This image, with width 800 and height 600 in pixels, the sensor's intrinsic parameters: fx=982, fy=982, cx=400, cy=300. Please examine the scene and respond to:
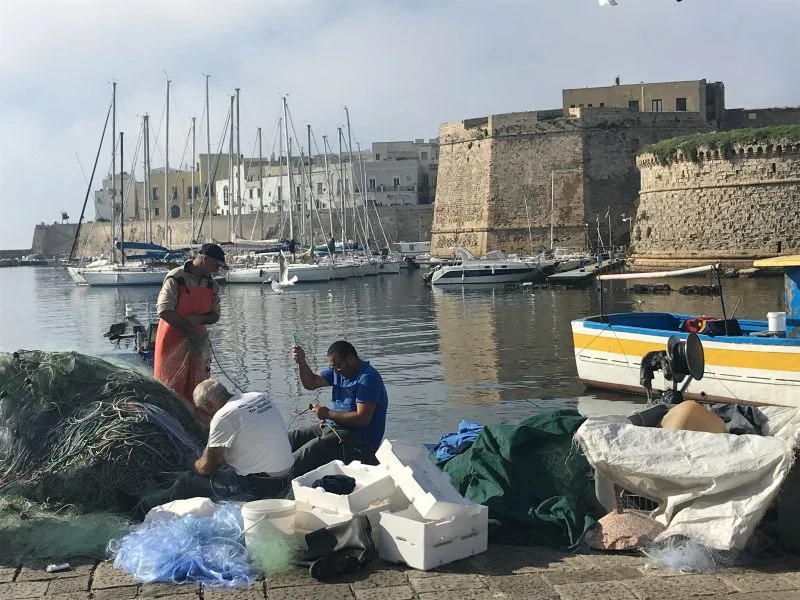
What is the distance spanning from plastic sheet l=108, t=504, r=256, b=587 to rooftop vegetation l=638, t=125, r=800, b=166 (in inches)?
1312

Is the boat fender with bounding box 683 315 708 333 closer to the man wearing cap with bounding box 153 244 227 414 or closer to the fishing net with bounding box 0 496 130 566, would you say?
the man wearing cap with bounding box 153 244 227 414

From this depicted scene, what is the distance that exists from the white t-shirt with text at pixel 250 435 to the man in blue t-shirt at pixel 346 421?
0.58m

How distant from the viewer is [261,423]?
5.25 meters

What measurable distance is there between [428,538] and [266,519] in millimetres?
767

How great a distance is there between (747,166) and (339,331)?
62.0ft

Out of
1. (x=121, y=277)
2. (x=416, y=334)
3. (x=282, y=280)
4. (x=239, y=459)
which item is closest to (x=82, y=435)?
(x=239, y=459)

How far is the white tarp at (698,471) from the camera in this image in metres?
4.54

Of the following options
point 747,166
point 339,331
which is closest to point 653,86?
point 747,166

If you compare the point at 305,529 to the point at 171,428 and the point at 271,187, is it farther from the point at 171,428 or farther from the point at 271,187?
the point at 271,187

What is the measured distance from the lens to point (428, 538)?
14.6 feet

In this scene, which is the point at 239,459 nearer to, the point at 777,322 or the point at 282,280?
the point at 777,322

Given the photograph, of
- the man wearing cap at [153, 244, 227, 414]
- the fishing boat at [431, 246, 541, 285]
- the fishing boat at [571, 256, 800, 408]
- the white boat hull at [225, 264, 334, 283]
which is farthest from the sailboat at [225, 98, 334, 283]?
the man wearing cap at [153, 244, 227, 414]

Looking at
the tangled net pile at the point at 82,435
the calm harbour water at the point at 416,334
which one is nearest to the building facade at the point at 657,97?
the calm harbour water at the point at 416,334

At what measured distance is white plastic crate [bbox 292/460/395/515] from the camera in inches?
185
